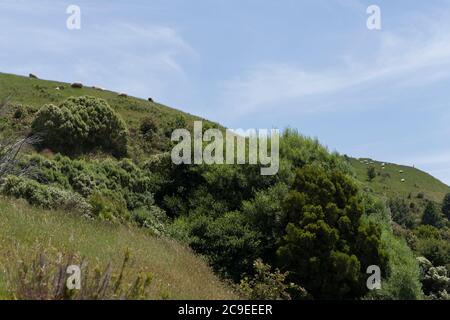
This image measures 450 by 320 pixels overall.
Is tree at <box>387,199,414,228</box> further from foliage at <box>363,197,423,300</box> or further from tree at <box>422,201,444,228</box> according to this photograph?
foliage at <box>363,197,423,300</box>

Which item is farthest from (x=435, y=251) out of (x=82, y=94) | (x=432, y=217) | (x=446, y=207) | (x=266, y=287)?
(x=446, y=207)

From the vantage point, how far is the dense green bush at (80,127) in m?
45.8

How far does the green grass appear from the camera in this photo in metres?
9.48

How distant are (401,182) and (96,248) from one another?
118 m

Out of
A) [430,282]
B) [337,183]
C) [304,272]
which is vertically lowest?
[430,282]

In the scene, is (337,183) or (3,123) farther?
(3,123)

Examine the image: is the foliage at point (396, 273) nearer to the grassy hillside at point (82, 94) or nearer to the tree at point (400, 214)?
the grassy hillside at point (82, 94)

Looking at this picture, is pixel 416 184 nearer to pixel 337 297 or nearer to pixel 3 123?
pixel 3 123

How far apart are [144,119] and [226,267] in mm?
45319

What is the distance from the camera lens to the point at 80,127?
47500 millimetres

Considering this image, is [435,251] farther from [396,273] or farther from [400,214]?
[400,214]

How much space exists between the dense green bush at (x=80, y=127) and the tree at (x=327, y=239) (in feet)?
90.5

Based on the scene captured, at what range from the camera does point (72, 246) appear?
1112cm
